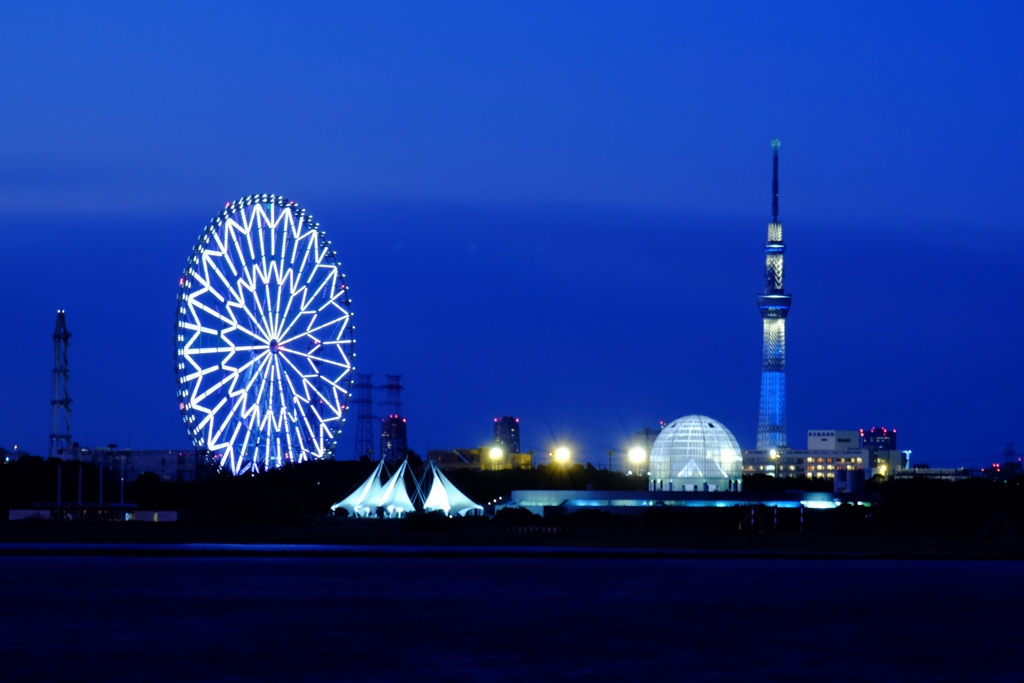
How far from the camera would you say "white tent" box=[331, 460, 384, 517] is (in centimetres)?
11794

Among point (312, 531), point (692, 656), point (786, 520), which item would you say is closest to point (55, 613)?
point (692, 656)

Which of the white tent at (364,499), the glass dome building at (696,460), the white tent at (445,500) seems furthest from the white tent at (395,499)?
the glass dome building at (696,460)

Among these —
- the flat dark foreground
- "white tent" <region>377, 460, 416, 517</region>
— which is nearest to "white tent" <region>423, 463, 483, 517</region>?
"white tent" <region>377, 460, 416, 517</region>

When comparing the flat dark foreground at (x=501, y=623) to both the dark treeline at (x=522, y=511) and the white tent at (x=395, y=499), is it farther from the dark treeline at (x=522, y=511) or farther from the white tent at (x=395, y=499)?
the white tent at (x=395, y=499)

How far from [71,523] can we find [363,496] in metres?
19.6

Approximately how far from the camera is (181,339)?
93.4 metres

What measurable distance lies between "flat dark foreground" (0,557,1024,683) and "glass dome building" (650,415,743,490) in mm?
58071

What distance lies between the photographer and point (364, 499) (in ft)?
389

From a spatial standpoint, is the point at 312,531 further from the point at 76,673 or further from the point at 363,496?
the point at 76,673

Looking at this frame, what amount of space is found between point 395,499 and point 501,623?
65.7m

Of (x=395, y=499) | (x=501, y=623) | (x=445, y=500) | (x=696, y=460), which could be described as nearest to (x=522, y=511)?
(x=445, y=500)

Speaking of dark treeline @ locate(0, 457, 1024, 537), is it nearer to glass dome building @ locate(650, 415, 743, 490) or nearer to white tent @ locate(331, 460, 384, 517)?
white tent @ locate(331, 460, 384, 517)

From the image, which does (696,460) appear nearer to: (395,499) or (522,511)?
(522,511)

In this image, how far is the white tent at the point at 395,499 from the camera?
4641 inches
